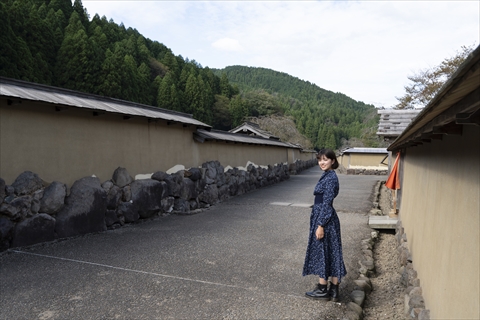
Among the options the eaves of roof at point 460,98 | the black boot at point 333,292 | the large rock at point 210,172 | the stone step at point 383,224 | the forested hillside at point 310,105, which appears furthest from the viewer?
the forested hillside at point 310,105

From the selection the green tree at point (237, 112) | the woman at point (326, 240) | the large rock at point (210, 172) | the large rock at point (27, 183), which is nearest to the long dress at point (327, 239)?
the woman at point (326, 240)

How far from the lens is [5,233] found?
518 cm

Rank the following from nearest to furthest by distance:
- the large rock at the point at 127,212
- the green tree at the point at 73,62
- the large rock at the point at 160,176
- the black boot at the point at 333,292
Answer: the black boot at the point at 333,292, the large rock at the point at 127,212, the large rock at the point at 160,176, the green tree at the point at 73,62

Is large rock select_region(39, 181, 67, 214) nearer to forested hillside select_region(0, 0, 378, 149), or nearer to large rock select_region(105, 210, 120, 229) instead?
large rock select_region(105, 210, 120, 229)

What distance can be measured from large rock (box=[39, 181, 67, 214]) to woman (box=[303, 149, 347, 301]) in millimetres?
Answer: 4477

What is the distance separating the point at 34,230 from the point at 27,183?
0.78 m

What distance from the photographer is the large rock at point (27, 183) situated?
18.1 ft

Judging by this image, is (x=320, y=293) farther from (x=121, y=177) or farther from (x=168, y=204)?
(x=168, y=204)

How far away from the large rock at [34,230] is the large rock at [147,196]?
2151 millimetres

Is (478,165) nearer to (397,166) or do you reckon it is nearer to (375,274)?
(375,274)

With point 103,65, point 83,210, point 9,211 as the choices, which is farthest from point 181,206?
point 103,65

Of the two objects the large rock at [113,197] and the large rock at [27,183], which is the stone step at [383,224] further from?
the large rock at [27,183]

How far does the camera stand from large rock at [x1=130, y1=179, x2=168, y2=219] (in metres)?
7.92

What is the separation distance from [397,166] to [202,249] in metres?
5.57
